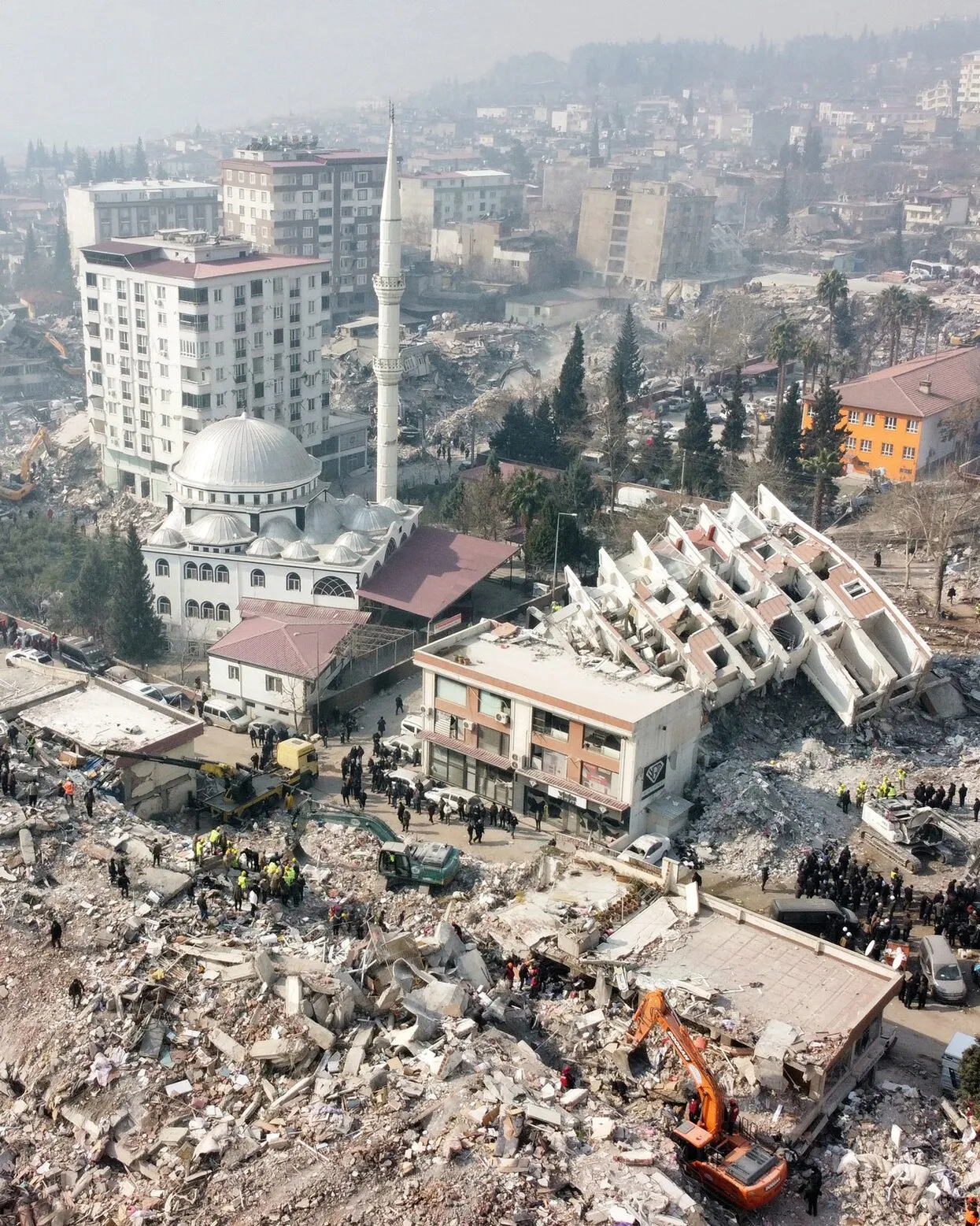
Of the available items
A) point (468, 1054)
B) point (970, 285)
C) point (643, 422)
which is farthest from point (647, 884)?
point (970, 285)

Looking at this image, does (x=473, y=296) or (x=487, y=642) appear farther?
(x=473, y=296)

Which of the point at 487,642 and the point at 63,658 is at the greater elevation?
the point at 487,642

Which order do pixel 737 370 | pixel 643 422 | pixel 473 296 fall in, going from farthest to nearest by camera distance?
→ pixel 473 296, pixel 643 422, pixel 737 370

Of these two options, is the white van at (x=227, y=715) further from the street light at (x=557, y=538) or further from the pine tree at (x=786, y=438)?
the pine tree at (x=786, y=438)

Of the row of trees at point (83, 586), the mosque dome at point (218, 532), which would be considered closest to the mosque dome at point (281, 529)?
the mosque dome at point (218, 532)

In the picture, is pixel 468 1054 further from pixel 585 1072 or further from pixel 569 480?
pixel 569 480

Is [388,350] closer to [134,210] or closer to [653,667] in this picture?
[653,667]

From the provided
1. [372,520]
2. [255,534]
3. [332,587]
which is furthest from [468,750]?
[255,534]
